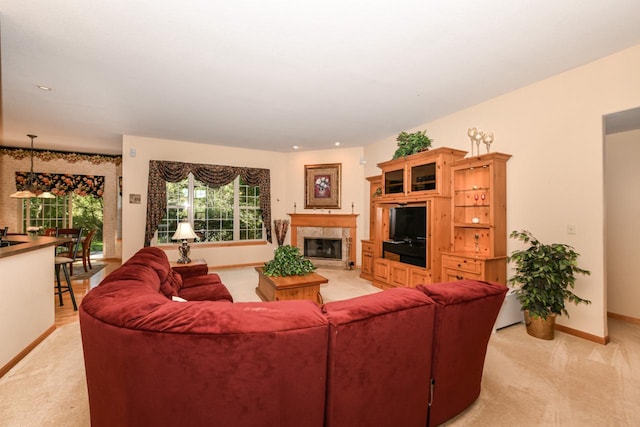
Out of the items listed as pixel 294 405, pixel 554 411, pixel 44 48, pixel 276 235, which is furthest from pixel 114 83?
pixel 554 411

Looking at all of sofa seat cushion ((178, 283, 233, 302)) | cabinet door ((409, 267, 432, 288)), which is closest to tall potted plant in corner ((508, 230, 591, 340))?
cabinet door ((409, 267, 432, 288))

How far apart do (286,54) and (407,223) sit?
9.90 ft

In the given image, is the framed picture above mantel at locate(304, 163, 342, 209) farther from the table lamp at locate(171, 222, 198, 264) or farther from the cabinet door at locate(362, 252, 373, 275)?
the table lamp at locate(171, 222, 198, 264)

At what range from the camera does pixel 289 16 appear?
7.09ft

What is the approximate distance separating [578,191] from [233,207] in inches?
235

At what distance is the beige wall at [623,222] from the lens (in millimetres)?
3301

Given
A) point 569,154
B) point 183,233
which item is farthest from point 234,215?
point 569,154

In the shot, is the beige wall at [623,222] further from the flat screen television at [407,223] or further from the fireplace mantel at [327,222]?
the fireplace mantel at [327,222]

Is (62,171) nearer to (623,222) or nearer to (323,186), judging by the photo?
(323,186)

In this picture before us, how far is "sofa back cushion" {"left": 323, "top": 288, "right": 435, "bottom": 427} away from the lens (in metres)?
1.21

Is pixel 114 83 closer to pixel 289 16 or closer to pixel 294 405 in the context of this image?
pixel 289 16

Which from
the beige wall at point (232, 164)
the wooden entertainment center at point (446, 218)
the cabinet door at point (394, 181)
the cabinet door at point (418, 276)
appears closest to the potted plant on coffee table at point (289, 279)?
the cabinet door at point (418, 276)

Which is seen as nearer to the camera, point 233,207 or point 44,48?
point 44,48

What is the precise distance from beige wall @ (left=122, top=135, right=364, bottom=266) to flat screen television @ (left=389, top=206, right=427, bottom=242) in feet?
5.46
